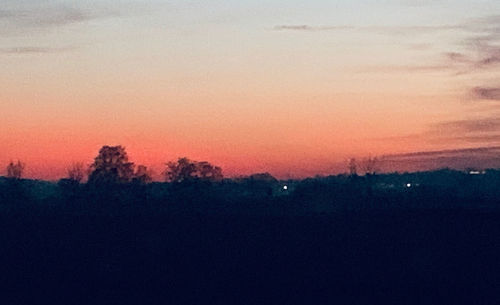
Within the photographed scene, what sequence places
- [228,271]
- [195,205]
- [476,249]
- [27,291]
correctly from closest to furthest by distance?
[27,291] → [228,271] → [476,249] → [195,205]

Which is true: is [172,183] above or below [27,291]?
above

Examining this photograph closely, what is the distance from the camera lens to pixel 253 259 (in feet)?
124

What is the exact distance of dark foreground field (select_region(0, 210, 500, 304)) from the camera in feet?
98.0

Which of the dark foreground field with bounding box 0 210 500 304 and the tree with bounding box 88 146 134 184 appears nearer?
the dark foreground field with bounding box 0 210 500 304

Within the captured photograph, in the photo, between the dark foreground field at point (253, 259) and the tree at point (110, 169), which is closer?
the dark foreground field at point (253, 259)

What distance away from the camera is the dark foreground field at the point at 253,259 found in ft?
98.0

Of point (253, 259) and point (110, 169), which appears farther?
point (110, 169)

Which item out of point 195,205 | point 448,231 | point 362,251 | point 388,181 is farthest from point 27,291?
point 388,181

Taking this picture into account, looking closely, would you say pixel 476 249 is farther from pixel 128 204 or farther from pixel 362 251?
pixel 128 204

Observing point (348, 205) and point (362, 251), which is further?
point (348, 205)

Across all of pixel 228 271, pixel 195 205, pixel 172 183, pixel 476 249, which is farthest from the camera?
pixel 172 183

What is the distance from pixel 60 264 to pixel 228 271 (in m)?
5.58

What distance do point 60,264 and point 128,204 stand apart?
30.4m

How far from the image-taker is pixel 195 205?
68.4m
